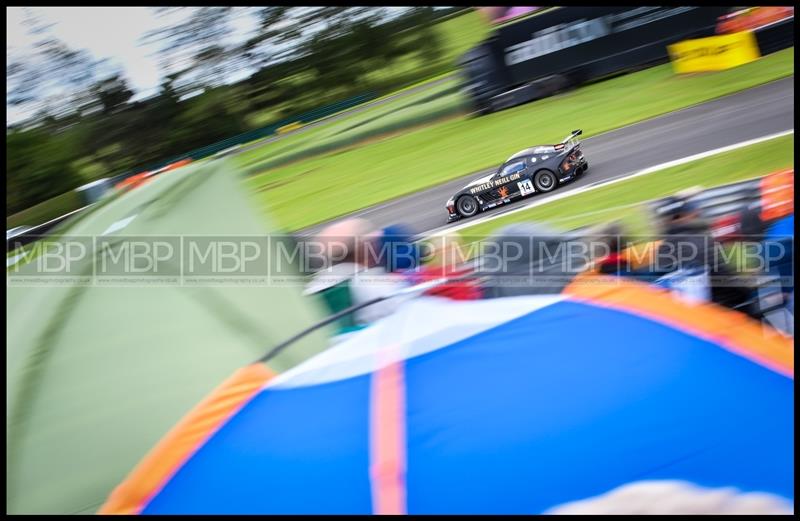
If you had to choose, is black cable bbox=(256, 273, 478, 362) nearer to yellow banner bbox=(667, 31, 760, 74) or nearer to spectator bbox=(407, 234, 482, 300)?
spectator bbox=(407, 234, 482, 300)

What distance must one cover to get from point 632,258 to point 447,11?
1932 mm

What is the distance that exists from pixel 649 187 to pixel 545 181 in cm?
56

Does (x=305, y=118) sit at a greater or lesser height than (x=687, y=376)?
greater

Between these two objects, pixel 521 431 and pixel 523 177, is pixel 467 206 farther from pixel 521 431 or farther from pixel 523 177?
pixel 521 431

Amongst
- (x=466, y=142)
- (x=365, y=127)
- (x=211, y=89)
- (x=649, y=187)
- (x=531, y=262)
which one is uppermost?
(x=211, y=89)

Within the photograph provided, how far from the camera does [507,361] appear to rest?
2047mm

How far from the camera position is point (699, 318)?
206 cm

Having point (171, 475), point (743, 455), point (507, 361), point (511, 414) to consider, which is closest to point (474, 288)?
point (507, 361)

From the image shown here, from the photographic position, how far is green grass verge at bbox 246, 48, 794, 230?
144 inches

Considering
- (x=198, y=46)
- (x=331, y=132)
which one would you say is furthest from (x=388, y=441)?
(x=198, y=46)

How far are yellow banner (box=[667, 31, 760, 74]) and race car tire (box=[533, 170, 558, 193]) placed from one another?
1.07 m

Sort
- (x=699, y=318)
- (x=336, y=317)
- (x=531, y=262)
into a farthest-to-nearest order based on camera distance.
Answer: (x=531, y=262) → (x=336, y=317) → (x=699, y=318)

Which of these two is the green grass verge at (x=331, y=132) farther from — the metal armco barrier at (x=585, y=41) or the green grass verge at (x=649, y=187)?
the green grass verge at (x=649, y=187)

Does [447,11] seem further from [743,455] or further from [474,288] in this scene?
[743,455]
